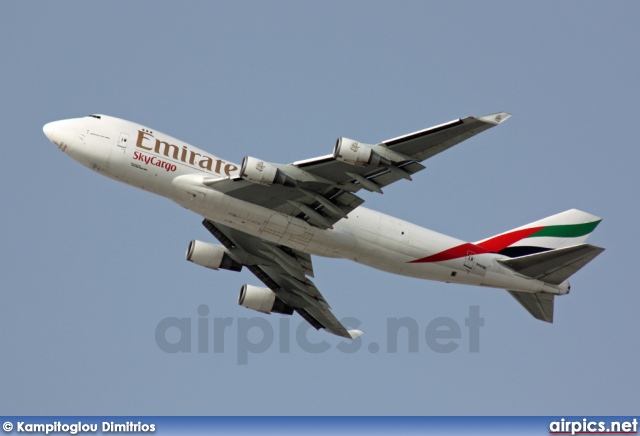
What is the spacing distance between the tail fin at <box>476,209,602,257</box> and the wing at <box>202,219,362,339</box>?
366 inches

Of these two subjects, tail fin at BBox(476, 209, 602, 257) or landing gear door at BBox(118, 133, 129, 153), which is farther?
tail fin at BBox(476, 209, 602, 257)

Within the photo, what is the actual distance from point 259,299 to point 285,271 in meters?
2.28

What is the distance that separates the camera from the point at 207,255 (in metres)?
50.0

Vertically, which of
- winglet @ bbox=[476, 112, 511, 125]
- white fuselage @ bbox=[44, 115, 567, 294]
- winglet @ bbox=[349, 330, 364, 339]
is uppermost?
winglet @ bbox=[476, 112, 511, 125]

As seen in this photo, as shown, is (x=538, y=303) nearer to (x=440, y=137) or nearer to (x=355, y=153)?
(x=440, y=137)

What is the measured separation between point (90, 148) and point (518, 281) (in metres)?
21.3

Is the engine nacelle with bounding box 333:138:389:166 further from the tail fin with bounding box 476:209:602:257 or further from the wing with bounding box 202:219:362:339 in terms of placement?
the tail fin with bounding box 476:209:602:257

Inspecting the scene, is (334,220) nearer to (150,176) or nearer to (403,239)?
(403,239)

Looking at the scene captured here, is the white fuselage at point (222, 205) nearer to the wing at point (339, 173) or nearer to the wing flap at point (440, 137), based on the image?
the wing at point (339, 173)

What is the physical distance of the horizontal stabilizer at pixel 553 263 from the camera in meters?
45.1

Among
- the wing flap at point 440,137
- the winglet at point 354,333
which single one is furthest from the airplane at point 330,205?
the winglet at point 354,333

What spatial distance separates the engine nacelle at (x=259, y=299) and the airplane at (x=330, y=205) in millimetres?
3437

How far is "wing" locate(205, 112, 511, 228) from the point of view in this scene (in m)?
39.2

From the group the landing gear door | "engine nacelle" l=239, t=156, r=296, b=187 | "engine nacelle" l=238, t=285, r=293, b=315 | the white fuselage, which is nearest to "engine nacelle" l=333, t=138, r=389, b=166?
"engine nacelle" l=239, t=156, r=296, b=187
